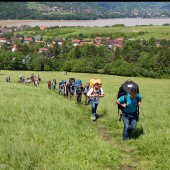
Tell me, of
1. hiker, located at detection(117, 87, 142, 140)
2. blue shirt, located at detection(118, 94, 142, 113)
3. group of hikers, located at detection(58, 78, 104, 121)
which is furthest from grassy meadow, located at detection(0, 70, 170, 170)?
group of hikers, located at detection(58, 78, 104, 121)

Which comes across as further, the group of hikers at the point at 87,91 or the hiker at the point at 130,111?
the group of hikers at the point at 87,91

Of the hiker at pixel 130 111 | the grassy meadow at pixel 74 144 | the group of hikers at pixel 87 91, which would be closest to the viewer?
the grassy meadow at pixel 74 144

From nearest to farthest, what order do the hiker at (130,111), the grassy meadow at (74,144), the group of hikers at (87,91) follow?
the grassy meadow at (74,144), the hiker at (130,111), the group of hikers at (87,91)

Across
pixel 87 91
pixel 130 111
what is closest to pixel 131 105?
pixel 130 111

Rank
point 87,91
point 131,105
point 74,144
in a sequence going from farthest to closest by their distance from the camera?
1. point 87,91
2. point 131,105
3. point 74,144

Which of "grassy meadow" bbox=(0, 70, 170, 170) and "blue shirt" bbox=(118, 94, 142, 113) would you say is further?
"blue shirt" bbox=(118, 94, 142, 113)

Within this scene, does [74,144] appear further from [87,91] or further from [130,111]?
[87,91]

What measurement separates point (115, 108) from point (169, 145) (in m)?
6.54

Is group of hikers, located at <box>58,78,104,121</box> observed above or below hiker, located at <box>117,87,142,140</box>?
below

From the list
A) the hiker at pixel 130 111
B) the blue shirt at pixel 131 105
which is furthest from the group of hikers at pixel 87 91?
the blue shirt at pixel 131 105

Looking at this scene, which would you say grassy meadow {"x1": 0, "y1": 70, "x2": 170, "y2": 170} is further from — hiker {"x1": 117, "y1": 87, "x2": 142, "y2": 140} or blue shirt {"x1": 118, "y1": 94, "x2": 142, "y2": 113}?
blue shirt {"x1": 118, "y1": 94, "x2": 142, "y2": 113}

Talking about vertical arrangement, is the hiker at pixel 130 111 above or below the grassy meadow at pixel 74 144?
above

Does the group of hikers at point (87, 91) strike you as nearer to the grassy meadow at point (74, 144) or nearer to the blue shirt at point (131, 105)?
the grassy meadow at point (74, 144)

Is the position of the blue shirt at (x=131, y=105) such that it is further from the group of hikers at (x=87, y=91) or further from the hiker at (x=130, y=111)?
the group of hikers at (x=87, y=91)
